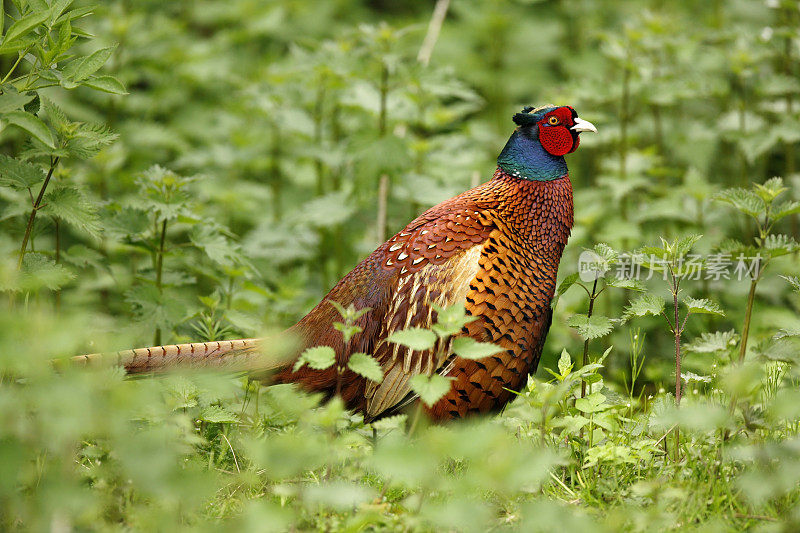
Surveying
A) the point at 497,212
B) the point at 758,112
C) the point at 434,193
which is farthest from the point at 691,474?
the point at 758,112

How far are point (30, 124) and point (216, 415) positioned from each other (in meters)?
1.17

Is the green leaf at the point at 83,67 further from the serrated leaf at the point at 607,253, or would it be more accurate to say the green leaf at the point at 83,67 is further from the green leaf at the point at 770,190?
the green leaf at the point at 770,190

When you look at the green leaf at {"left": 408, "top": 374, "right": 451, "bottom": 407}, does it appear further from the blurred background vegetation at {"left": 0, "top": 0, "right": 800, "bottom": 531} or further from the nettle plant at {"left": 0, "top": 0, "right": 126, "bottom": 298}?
the nettle plant at {"left": 0, "top": 0, "right": 126, "bottom": 298}

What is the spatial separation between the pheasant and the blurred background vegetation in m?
0.16

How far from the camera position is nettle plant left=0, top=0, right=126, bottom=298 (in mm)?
2387

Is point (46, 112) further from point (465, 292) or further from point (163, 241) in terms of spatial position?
point (465, 292)

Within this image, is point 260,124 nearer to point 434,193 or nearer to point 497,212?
point 434,193

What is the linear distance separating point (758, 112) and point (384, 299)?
12.2 ft

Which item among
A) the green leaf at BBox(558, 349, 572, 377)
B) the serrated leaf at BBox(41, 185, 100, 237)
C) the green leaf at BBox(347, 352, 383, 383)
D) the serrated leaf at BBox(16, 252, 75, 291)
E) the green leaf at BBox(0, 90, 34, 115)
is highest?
the green leaf at BBox(0, 90, 34, 115)

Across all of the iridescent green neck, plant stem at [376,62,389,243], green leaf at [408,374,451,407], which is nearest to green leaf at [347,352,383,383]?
green leaf at [408,374,451,407]

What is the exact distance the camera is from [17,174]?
271cm

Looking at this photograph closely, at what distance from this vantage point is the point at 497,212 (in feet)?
9.62

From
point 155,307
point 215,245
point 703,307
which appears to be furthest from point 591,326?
point 155,307

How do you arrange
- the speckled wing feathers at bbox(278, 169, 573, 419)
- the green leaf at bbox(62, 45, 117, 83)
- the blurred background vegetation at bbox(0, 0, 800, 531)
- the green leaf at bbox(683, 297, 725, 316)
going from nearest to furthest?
the blurred background vegetation at bbox(0, 0, 800, 531) → the green leaf at bbox(62, 45, 117, 83) → the green leaf at bbox(683, 297, 725, 316) → the speckled wing feathers at bbox(278, 169, 573, 419)
